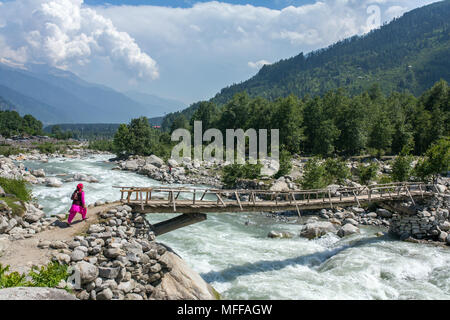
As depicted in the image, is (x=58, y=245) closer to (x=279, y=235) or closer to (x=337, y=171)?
(x=279, y=235)

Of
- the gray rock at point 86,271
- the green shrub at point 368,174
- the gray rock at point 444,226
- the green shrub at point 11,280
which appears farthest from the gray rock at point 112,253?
the green shrub at point 368,174

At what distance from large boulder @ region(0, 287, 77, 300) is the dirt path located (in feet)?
10.7

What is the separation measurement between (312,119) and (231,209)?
53.0 m

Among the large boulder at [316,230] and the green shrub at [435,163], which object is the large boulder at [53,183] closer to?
the large boulder at [316,230]

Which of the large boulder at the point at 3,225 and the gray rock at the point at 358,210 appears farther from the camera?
the gray rock at the point at 358,210

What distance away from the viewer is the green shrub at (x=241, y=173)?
130 feet

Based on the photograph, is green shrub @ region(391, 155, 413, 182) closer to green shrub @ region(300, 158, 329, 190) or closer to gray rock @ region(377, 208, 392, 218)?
gray rock @ region(377, 208, 392, 218)

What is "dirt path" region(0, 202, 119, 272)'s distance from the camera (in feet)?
33.1

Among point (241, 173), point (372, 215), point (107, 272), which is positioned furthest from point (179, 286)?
point (241, 173)

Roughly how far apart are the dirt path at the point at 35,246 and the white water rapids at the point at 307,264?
6.62 m

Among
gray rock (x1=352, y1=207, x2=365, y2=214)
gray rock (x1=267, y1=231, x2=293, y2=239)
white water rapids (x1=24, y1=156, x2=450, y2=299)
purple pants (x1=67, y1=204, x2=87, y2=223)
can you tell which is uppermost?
purple pants (x1=67, y1=204, x2=87, y2=223)

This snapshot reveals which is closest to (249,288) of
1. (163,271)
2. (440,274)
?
(163,271)

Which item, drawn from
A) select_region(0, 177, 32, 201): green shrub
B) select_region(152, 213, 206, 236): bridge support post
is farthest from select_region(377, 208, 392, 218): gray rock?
select_region(0, 177, 32, 201): green shrub
